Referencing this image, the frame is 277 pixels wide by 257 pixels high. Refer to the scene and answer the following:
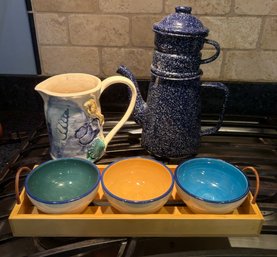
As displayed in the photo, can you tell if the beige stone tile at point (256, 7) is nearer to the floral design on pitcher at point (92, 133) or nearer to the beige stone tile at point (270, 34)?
the beige stone tile at point (270, 34)

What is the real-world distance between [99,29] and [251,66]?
40 cm

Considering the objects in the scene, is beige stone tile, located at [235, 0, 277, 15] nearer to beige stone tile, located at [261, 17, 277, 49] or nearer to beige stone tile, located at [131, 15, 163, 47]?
beige stone tile, located at [261, 17, 277, 49]

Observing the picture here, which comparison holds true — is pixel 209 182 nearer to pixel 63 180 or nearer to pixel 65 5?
pixel 63 180

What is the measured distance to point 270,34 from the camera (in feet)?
2.41

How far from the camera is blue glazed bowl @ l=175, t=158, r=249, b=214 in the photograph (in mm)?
449

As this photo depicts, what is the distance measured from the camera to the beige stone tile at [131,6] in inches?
28.3

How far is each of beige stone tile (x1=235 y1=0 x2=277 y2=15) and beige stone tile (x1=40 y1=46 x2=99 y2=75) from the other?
37 centimetres

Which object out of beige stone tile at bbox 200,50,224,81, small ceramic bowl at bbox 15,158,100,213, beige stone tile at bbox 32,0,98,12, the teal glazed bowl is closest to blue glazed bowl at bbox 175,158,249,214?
the teal glazed bowl

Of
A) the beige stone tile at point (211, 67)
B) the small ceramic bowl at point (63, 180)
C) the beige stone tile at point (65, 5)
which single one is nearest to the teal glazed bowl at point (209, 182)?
the small ceramic bowl at point (63, 180)

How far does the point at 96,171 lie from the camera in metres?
0.49

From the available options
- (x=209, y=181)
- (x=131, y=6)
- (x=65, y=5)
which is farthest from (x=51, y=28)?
(x=209, y=181)

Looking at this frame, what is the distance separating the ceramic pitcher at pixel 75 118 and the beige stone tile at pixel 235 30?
0.30 metres

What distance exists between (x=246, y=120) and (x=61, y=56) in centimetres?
51

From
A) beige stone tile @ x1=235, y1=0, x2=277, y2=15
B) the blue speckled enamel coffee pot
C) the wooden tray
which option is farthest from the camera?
beige stone tile @ x1=235, y1=0, x2=277, y2=15
